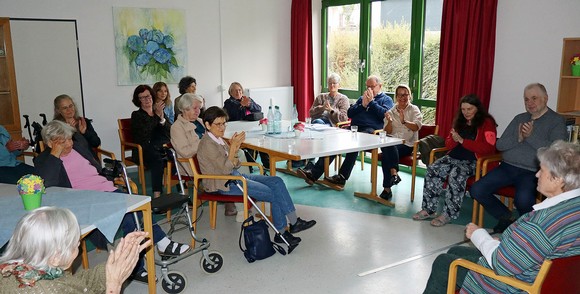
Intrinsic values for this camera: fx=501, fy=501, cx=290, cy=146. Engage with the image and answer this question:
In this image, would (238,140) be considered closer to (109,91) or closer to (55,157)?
(55,157)

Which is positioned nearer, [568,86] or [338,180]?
[568,86]

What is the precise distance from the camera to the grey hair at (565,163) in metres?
2.19

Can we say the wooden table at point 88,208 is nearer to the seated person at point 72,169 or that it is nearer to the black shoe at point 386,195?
the seated person at point 72,169

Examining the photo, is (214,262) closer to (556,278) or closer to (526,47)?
(556,278)

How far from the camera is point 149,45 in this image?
21.3 ft

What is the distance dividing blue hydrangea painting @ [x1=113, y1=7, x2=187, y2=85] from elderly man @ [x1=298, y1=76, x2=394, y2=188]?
2.37 meters

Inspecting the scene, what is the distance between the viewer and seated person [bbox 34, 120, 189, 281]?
3.26m

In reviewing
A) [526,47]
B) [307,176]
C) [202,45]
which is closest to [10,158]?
[307,176]

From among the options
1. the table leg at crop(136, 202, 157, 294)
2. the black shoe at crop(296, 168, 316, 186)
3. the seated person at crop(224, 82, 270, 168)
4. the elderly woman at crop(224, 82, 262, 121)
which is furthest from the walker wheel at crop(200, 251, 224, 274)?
the elderly woman at crop(224, 82, 262, 121)

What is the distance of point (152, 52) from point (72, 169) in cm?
333

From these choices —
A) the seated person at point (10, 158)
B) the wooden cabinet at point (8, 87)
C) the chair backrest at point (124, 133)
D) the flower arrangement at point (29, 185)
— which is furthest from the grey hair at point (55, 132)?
the wooden cabinet at point (8, 87)

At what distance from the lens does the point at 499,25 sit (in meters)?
5.28

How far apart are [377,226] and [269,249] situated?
114 centimetres

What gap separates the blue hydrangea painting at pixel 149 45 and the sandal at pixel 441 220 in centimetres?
399
